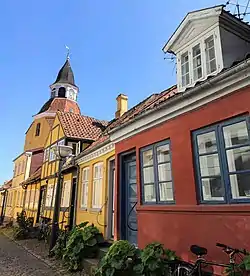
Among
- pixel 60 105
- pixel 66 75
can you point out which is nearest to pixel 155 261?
pixel 60 105

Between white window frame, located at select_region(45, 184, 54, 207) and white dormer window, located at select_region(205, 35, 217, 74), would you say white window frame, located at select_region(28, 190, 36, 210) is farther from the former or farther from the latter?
white dormer window, located at select_region(205, 35, 217, 74)

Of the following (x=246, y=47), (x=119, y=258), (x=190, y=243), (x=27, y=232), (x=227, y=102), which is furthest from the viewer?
(x=27, y=232)

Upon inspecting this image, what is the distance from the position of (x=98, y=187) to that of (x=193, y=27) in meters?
6.17

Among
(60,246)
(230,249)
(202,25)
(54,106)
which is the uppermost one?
(54,106)

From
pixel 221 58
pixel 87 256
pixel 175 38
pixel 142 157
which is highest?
pixel 175 38

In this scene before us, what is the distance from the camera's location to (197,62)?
563cm

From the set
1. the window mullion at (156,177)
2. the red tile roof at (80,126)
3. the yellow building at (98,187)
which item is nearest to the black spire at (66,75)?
the red tile roof at (80,126)

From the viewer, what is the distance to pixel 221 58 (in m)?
5.04

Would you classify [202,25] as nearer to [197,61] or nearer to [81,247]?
[197,61]

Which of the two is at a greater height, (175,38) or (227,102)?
(175,38)

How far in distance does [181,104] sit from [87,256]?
4.97 m

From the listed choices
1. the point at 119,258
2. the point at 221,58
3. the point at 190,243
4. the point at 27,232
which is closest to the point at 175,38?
the point at 221,58

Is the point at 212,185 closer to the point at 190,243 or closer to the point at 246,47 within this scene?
the point at 190,243

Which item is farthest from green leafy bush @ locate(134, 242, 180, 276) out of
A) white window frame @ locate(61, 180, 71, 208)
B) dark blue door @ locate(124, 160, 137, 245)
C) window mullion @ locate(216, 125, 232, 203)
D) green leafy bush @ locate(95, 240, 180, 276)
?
white window frame @ locate(61, 180, 71, 208)
